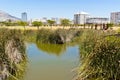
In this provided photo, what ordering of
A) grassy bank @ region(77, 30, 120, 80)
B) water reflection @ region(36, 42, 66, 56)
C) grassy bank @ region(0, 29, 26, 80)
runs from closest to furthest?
grassy bank @ region(77, 30, 120, 80) < grassy bank @ region(0, 29, 26, 80) < water reflection @ region(36, 42, 66, 56)

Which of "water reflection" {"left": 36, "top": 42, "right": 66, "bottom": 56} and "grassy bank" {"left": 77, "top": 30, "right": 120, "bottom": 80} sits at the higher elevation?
"grassy bank" {"left": 77, "top": 30, "right": 120, "bottom": 80}

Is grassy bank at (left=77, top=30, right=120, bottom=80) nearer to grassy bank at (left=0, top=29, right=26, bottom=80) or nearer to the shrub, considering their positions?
the shrub

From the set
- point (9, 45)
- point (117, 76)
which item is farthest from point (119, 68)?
point (9, 45)

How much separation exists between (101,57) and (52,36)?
1777 cm

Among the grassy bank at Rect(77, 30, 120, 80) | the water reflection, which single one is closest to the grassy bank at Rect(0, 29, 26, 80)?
the grassy bank at Rect(77, 30, 120, 80)

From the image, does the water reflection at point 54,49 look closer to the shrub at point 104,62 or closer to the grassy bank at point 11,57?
the grassy bank at point 11,57

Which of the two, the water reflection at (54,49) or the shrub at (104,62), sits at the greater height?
the shrub at (104,62)

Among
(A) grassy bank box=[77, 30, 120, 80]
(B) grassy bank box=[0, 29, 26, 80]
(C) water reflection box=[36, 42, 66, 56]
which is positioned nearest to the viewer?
(A) grassy bank box=[77, 30, 120, 80]

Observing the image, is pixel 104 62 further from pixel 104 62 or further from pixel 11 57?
pixel 11 57

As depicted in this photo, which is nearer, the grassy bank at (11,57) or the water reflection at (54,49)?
the grassy bank at (11,57)

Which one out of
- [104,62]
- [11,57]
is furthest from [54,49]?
[104,62]

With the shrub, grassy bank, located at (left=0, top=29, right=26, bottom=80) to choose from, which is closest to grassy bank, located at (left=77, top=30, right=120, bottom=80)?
the shrub

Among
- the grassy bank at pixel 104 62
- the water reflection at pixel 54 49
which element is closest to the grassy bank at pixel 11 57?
the grassy bank at pixel 104 62

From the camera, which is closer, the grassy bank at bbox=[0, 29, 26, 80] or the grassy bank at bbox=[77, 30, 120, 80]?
the grassy bank at bbox=[77, 30, 120, 80]
